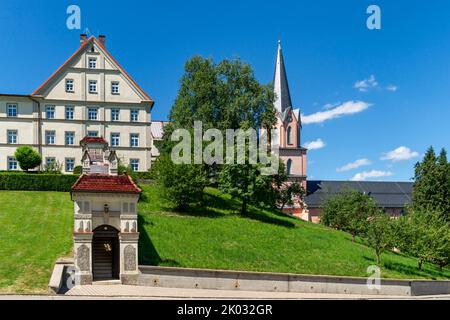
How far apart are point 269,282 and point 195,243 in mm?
7624

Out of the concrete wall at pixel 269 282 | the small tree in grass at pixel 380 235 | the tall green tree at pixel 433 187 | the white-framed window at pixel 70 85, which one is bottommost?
the concrete wall at pixel 269 282

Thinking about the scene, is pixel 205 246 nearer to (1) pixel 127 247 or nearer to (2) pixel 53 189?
(1) pixel 127 247

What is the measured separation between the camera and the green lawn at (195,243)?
997 inches

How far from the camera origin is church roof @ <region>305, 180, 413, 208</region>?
9238 centimetres

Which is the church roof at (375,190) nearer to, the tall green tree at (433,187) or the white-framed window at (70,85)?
the tall green tree at (433,187)

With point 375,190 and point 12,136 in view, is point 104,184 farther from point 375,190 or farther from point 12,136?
point 375,190

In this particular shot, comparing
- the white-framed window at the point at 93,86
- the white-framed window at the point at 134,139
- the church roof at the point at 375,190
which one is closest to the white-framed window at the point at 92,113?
the white-framed window at the point at 93,86

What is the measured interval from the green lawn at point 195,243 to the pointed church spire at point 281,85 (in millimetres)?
43314

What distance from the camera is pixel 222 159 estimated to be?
156ft

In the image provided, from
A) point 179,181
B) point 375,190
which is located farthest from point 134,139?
point 375,190

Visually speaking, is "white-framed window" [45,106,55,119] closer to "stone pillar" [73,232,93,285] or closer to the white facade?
the white facade

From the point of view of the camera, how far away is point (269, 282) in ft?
86.8

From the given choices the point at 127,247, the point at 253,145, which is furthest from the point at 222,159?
the point at 127,247

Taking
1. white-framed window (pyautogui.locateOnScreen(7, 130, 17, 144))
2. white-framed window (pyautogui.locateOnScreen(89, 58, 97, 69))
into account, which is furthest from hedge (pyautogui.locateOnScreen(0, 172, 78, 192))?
white-framed window (pyautogui.locateOnScreen(89, 58, 97, 69))
